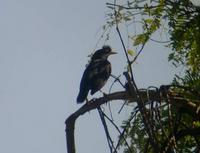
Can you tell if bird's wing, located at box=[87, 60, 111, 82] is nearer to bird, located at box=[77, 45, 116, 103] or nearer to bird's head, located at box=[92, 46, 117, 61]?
bird, located at box=[77, 45, 116, 103]

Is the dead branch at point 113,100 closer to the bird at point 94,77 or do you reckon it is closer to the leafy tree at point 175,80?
the leafy tree at point 175,80

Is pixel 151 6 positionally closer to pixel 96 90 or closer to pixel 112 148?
pixel 96 90

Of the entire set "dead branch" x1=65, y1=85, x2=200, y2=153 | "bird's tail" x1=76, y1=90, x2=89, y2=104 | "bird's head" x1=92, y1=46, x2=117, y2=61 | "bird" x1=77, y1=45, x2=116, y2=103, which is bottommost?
"dead branch" x1=65, y1=85, x2=200, y2=153

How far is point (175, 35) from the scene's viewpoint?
6.29 meters

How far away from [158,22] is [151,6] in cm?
18

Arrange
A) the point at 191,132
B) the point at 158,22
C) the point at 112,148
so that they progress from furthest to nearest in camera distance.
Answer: the point at 158,22 → the point at 191,132 → the point at 112,148

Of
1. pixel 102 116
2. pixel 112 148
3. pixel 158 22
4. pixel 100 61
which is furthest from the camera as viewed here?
pixel 100 61

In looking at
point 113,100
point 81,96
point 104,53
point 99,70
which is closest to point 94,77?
point 99,70

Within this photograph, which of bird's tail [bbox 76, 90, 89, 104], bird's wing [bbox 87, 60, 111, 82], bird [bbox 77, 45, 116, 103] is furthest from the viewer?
bird's wing [bbox 87, 60, 111, 82]

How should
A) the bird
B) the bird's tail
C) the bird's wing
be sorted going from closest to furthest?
the bird's tail → the bird → the bird's wing

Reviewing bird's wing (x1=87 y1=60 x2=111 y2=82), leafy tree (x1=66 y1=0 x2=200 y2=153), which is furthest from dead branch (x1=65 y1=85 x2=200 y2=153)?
bird's wing (x1=87 y1=60 x2=111 y2=82)

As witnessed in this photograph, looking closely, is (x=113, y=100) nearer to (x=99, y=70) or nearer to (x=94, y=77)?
(x=94, y=77)

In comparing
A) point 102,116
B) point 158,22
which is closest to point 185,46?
Answer: point 158,22

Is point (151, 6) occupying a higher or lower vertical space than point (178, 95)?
higher
